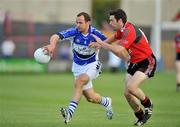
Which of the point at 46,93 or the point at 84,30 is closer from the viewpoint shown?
the point at 84,30

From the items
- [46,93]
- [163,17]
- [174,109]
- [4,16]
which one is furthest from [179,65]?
[163,17]

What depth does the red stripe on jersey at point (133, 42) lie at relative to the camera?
14742mm

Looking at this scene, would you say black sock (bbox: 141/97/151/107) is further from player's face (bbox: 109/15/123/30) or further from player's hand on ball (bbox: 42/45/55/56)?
player's hand on ball (bbox: 42/45/55/56)

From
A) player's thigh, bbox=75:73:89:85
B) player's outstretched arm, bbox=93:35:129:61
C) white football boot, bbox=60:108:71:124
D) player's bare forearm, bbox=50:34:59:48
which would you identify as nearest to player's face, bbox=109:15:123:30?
player's outstretched arm, bbox=93:35:129:61

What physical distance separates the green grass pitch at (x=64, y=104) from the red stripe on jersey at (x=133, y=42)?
1.45 m

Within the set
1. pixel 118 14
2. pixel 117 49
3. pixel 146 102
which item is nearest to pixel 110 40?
pixel 118 14

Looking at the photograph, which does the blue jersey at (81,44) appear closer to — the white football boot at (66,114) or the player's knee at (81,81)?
the player's knee at (81,81)

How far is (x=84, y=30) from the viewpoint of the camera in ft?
51.2

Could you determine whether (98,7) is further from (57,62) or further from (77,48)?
(77,48)

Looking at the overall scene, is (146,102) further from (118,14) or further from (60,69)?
(60,69)

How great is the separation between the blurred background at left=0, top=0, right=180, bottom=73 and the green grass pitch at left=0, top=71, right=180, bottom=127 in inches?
429

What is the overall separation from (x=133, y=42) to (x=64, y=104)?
737cm

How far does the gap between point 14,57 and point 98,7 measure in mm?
33394

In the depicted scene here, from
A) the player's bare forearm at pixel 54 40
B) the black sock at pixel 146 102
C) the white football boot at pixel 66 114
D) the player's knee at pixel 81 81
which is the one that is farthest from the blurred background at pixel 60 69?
the player's bare forearm at pixel 54 40
